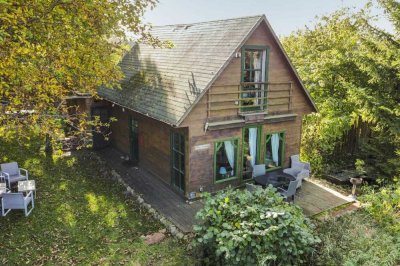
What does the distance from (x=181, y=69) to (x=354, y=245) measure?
29.8ft

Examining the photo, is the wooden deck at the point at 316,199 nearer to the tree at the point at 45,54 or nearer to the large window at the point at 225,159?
the large window at the point at 225,159

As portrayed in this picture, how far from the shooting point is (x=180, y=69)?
13547 mm

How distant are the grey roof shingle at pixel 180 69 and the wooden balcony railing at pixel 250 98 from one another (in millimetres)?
945

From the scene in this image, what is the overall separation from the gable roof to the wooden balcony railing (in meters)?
0.93

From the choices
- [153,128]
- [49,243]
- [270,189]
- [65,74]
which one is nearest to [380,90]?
Answer: [270,189]

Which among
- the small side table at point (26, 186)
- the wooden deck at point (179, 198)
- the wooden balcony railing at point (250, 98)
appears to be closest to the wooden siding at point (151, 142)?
the wooden deck at point (179, 198)

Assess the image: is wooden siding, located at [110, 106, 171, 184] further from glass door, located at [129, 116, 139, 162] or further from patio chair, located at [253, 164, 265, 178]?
patio chair, located at [253, 164, 265, 178]

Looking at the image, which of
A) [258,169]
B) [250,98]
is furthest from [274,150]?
[250,98]

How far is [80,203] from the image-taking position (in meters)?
12.4

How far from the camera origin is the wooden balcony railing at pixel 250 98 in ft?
39.9

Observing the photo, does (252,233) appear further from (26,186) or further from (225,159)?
(26,186)

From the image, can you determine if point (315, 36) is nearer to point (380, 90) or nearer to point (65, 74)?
point (380, 90)

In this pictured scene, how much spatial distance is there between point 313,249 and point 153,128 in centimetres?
859

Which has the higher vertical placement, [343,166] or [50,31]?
[50,31]
